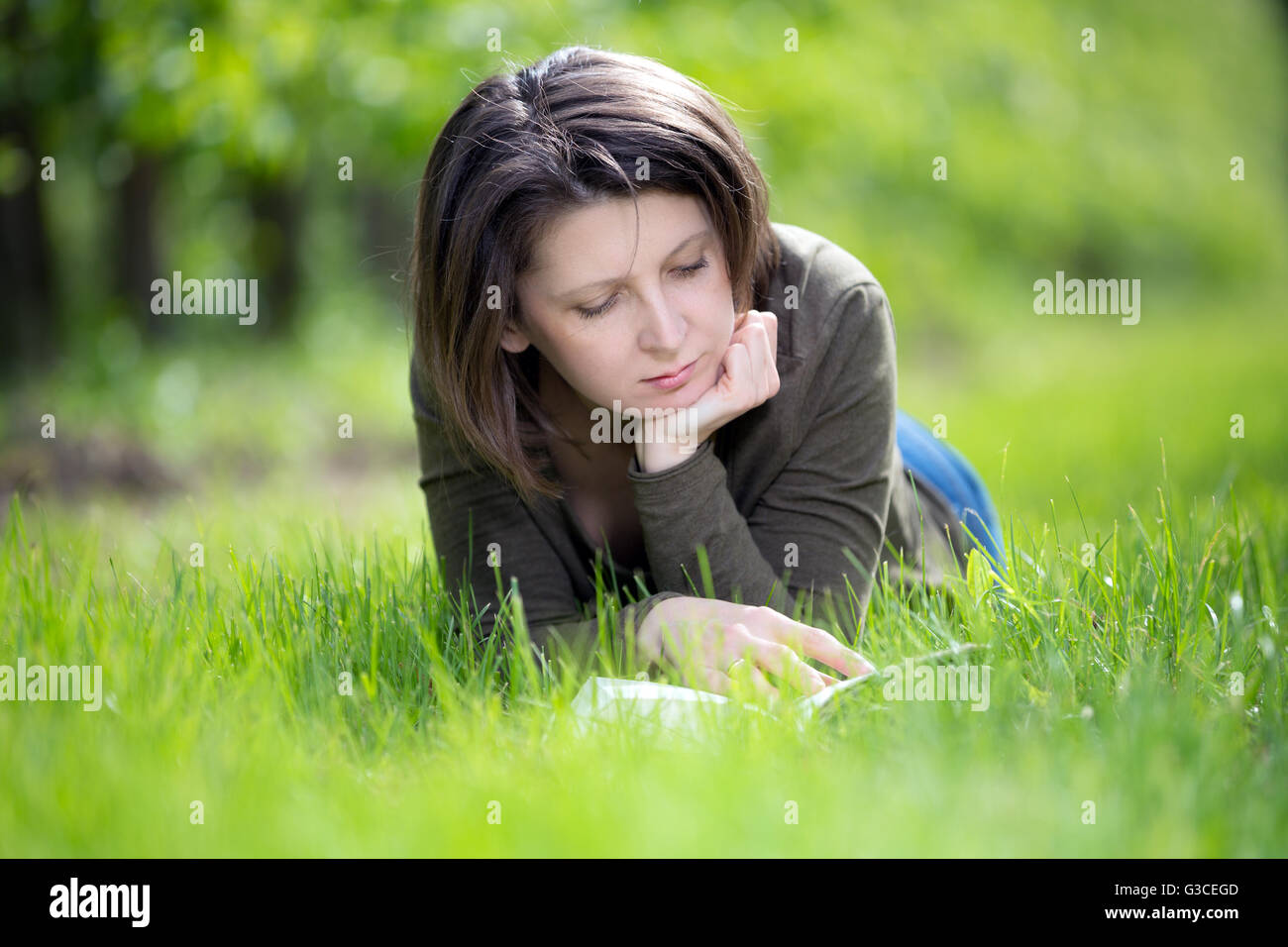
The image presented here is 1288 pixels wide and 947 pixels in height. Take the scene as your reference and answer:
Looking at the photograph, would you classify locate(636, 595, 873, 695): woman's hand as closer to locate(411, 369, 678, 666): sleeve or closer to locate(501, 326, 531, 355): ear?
locate(411, 369, 678, 666): sleeve

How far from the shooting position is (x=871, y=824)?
57.9 inches

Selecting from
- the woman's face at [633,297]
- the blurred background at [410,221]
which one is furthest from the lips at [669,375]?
the blurred background at [410,221]

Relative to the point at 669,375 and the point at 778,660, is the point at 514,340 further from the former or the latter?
the point at 778,660

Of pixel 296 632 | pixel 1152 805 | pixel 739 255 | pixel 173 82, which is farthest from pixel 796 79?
pixel 1152 805

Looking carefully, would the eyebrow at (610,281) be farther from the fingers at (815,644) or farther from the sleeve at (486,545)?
the fingers at (815,644)

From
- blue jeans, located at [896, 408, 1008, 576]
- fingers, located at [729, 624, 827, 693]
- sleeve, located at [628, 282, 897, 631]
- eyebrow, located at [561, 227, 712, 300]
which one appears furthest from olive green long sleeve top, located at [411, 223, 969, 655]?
blue jeans, located at [896, 408, 1008, 576]

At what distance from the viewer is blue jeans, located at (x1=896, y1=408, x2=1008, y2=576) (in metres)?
3.01

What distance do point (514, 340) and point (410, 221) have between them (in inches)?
51.5

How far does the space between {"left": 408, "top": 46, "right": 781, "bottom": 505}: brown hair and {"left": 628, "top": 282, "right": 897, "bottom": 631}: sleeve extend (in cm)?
22

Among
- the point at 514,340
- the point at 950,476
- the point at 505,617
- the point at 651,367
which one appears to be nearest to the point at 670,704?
the point at 505,617

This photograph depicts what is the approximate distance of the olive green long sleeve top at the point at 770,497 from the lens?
2.29 metres
